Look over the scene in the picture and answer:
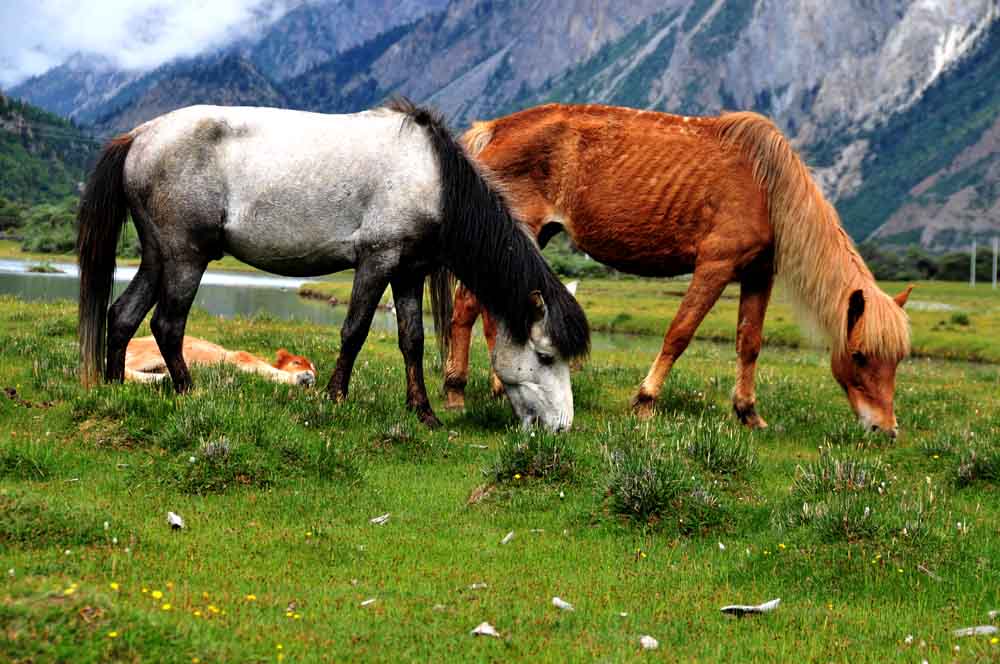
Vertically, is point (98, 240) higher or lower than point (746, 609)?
higher

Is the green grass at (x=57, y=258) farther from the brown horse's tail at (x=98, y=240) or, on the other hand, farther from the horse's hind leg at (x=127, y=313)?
the horse's hind leg at (x=127, y=313)

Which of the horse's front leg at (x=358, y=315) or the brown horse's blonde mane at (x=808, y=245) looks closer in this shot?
the horse's front leg at (x=358, y=315)

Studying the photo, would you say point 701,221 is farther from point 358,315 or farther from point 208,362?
point 208,362

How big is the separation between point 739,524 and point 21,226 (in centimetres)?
17140

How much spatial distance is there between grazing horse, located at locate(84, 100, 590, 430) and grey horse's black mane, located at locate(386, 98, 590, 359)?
0.5 inches

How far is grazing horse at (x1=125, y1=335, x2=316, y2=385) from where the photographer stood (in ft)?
39.5

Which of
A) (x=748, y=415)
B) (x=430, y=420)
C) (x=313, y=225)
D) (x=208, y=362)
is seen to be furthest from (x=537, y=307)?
(x=208, y=362)

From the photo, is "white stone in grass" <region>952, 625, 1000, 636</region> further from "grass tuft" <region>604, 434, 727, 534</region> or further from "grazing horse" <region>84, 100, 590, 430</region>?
"grazing horse" <region>84, 100, 590, 430</region>

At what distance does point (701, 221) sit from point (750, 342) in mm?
1766

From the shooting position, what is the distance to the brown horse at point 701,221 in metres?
11.3

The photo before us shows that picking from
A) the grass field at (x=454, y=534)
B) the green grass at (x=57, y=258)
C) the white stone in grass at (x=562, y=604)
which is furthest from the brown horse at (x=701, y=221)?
the green grass at (x=57, y=258)

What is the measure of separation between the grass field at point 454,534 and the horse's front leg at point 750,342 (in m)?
0.84

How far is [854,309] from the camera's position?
11.2 m

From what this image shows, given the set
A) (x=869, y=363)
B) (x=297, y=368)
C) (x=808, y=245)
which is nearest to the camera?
(x=869, y=363)
